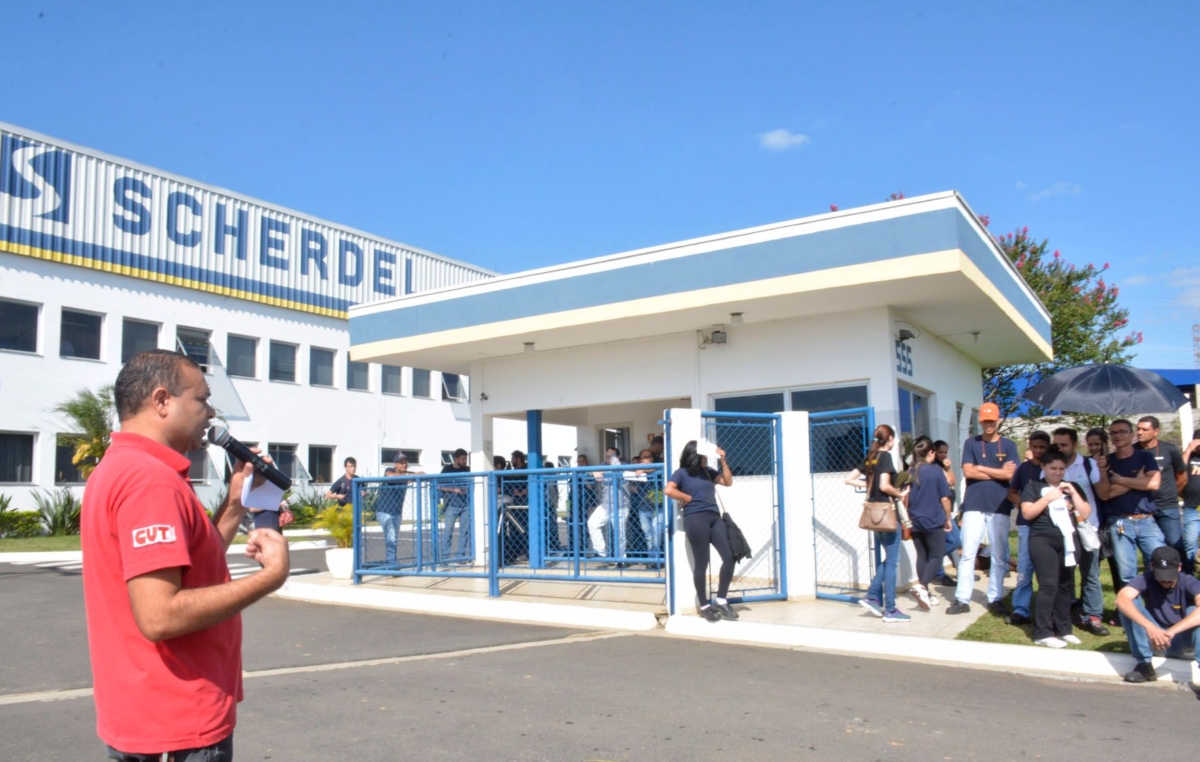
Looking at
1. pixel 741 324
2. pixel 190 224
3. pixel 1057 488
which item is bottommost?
pixel 1057 488

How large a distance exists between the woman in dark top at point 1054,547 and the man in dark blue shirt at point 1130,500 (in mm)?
265

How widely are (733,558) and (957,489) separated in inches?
261

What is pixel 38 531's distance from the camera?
2231 centimetres

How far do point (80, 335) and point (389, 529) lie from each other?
55.2 feet

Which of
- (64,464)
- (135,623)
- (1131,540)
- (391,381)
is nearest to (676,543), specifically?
(1131,540)

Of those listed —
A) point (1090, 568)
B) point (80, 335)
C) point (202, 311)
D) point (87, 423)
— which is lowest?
point (1090, 568)

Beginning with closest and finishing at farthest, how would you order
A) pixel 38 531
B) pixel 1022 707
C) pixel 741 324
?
pixel 1022 707, pixel 741 324, pixel 38 531

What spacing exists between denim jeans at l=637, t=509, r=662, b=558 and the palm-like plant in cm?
1750

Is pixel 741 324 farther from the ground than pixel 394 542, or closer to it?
farther from the ground

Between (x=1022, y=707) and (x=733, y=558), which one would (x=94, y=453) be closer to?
(x=733, y=558)

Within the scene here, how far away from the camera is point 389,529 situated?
12.2 metres

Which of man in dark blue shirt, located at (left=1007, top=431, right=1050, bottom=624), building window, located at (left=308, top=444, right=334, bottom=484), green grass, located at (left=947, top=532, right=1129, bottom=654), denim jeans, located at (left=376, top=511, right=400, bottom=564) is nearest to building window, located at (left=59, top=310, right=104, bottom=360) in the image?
building window, located at (left=308, top=444, right=334, bottom=484)

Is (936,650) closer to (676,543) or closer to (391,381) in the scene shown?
(676,543)

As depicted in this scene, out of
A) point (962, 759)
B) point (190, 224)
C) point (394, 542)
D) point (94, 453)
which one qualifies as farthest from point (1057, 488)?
point (190, 224)
